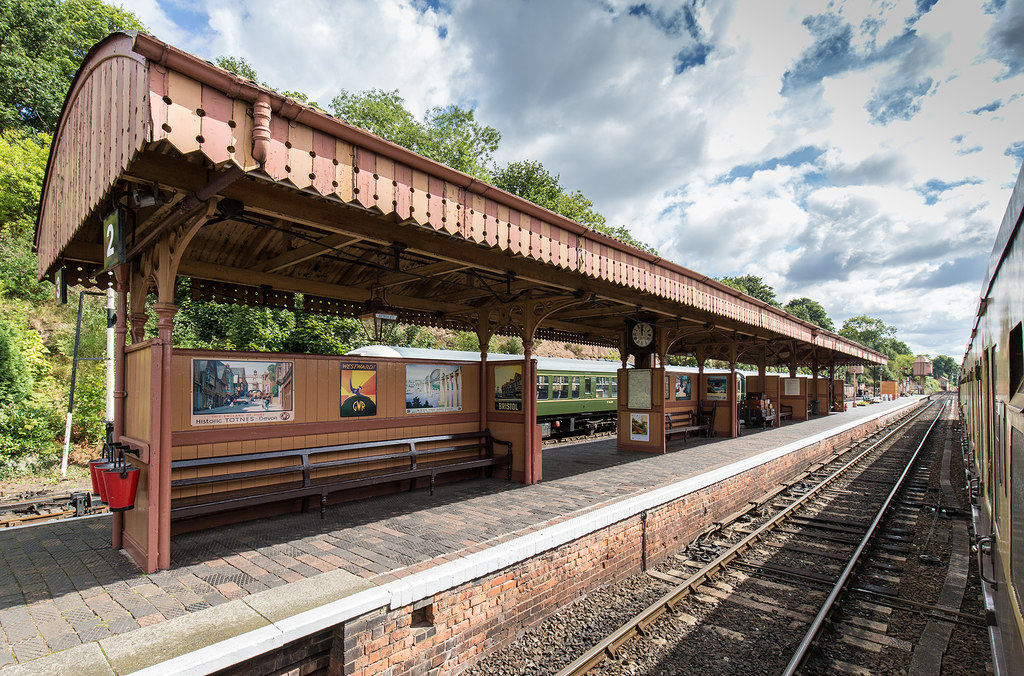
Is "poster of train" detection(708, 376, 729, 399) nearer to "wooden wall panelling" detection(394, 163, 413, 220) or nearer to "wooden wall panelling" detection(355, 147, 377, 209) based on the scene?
"wooden wall panelling" detection(394, 163, 413, 220)

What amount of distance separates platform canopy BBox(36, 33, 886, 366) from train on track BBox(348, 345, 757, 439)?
629 centimetres

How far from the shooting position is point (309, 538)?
472 cm

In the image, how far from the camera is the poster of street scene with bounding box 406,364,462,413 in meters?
6.89

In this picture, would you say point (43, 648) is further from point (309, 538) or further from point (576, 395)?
point (576, 395)

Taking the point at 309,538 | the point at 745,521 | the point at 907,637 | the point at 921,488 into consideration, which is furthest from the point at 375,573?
the point at 921,488

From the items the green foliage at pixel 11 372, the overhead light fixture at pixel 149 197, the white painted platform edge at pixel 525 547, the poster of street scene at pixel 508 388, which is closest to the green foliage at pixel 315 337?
the green foliage at pixel 11 372

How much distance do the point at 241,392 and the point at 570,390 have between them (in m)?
12.5

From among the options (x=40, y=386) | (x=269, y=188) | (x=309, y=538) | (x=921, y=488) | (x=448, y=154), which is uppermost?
(x=448, y=154)

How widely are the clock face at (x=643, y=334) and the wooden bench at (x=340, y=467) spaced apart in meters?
4.79

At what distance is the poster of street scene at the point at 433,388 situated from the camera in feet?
22.6

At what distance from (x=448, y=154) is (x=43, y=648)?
29582 millimetres

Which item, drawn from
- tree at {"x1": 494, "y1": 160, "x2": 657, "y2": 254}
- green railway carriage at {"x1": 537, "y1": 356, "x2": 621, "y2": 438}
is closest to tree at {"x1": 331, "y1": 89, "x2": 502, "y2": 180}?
tree at {"x1": 494, "y1": 160, "x2": 657, "y2": 254}

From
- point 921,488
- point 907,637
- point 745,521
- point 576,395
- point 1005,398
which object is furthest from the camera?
point 576,395

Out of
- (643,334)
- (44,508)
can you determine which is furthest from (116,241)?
(643,334)
